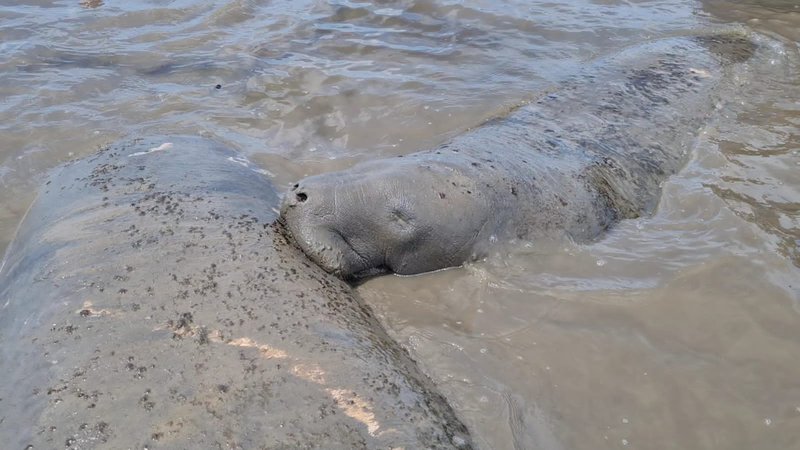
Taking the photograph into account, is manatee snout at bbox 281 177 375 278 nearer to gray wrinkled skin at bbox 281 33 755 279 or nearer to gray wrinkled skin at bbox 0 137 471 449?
gray wrinkled skin at bbox 281 33 755 279

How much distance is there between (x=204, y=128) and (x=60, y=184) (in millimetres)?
2362

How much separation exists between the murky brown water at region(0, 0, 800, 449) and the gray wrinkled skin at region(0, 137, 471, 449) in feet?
2.37

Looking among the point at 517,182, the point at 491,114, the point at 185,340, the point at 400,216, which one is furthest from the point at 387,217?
the point at 491,114

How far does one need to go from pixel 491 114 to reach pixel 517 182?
2.56 meters

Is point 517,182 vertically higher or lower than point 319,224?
lower

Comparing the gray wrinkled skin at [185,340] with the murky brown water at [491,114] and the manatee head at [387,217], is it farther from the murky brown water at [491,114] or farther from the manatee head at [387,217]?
the murky brown water at [491,114]

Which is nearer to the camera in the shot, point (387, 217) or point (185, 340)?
point (185, 340)

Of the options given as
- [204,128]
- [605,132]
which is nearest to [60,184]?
[204,128]

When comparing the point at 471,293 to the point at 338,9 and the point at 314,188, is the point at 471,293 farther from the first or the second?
the point at 338,9

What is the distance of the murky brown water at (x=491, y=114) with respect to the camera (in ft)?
12.3

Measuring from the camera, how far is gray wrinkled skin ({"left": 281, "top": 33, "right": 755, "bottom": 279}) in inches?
171

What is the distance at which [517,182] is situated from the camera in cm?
496

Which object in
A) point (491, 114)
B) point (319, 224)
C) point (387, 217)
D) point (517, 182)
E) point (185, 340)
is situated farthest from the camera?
point (491, 114)

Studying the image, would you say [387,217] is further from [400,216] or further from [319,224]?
[319,224]
